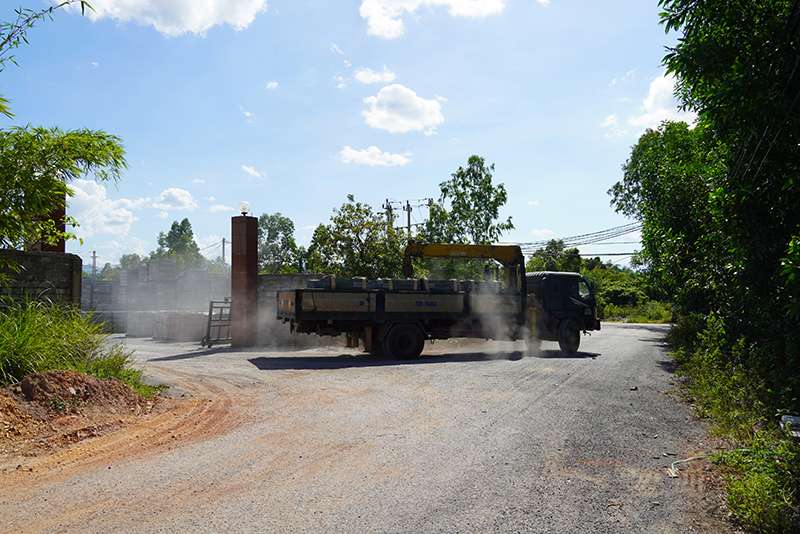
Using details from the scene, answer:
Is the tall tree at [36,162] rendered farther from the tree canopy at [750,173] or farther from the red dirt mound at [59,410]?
the tree canopy at [750,173]

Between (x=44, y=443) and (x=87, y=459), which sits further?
(x=44, y=443)

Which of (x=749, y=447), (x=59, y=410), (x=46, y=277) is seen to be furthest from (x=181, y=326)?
(x=749, y=447)

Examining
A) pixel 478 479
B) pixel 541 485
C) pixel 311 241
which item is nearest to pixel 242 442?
pixel 478 479

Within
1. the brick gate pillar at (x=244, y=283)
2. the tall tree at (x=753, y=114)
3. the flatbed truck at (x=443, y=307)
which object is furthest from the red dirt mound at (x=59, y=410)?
the brick gate pillar at (x=244, y=283)

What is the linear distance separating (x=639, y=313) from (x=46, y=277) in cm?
4645

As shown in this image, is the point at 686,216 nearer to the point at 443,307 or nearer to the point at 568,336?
the point at 568,336

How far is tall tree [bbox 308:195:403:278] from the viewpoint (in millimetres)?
25422

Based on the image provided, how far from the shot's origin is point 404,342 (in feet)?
53.6

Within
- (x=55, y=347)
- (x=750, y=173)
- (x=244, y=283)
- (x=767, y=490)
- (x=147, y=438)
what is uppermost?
(x=750, y=173)

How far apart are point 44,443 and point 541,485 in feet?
19.1

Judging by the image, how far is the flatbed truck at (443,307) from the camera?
1552 cm

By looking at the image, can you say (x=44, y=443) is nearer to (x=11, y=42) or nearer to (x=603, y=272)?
(x=11, y=42)

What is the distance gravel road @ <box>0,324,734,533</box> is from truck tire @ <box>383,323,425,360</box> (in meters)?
5.04

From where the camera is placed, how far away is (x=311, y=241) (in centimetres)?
2653
